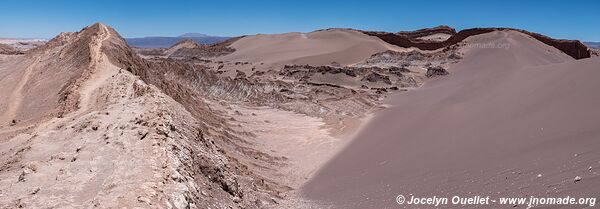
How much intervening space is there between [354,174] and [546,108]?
15.8 feet

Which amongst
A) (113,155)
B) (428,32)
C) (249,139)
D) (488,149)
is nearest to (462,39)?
(428,32)

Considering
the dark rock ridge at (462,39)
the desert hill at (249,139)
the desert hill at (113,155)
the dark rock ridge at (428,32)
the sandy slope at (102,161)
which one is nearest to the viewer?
the sandy slope at (102,161)

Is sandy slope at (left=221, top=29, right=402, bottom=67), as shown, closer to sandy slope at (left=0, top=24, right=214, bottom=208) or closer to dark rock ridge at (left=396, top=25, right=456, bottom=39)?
dark rock ridge at (left=396, top=25, right=456, bottom=39)

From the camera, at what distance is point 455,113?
16219mm

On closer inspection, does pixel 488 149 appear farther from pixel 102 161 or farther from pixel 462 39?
pixel 462 39

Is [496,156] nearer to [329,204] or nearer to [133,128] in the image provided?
[329,204]

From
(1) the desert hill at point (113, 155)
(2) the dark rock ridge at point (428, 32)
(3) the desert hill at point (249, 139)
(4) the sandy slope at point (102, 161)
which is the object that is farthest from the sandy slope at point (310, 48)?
(4) the sandy slope at point (102, 161)

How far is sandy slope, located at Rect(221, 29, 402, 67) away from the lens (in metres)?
58.9

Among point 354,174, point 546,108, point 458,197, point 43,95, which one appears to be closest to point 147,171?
point 458,197

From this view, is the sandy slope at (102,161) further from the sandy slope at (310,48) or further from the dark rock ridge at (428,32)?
the dark rock ridge at (428,32)

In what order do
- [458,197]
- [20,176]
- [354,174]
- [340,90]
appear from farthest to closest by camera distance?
[340,90] → [354,174] → [458,197] → [20,176]

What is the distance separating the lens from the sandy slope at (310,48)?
2320 inches

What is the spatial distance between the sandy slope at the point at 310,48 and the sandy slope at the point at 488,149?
39990 mm

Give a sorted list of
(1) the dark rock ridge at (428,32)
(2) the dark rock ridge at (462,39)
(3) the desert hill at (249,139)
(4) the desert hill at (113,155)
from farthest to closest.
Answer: (1) the dark rock ridge at (428,32), (2) the dark rock ridge at (462,39), (3) the desert hill at (249,139), (4) the desert hill at (113,155)
